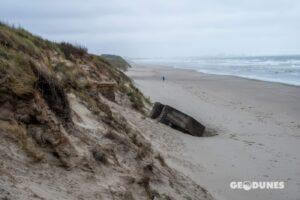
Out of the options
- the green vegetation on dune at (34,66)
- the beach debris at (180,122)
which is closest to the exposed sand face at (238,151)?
the beach debris at (180,122)

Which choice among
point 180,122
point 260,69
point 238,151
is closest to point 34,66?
point 238,151

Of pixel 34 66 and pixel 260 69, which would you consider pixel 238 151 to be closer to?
pixel 34 66

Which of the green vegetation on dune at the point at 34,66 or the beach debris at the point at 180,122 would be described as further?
the beach debris at the point at 180,122

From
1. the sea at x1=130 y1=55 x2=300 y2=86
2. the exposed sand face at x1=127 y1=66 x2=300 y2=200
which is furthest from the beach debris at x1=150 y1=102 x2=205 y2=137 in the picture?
the sea at x1=130 y1=55 x2=300 y2=86

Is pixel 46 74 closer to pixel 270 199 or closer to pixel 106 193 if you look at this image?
pixel 106 193

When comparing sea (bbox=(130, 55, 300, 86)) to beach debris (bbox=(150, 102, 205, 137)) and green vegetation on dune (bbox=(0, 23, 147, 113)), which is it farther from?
beach debris (bbox=(150, 102, 205, 137))

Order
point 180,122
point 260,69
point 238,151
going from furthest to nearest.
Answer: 1. point 260,69
2. point 180,122
3. point 238,151

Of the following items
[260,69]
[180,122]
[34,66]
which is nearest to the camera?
[34,66]

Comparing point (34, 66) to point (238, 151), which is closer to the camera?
point (34, 66)

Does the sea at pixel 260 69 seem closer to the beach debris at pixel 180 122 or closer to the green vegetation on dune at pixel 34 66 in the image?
the green vegetation on dune at pixel 34 66

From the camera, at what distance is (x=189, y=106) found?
60.0 feet

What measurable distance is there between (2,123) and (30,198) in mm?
1537

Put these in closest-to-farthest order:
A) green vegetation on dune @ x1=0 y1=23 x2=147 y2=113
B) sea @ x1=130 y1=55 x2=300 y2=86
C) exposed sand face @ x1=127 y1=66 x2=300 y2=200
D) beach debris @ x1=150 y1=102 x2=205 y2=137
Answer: green vegetation on dune @ x1=0 y1=23 x2=147 y2=113, exposed sand face @ x1=127 y1=66 x2=300 y2=200, beach debris @ x1=150 y1=102 x2=205 y2=137, sea @ x1=130 y1=55 x2=300 y2=86

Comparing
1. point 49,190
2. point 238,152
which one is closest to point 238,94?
point 238,152
